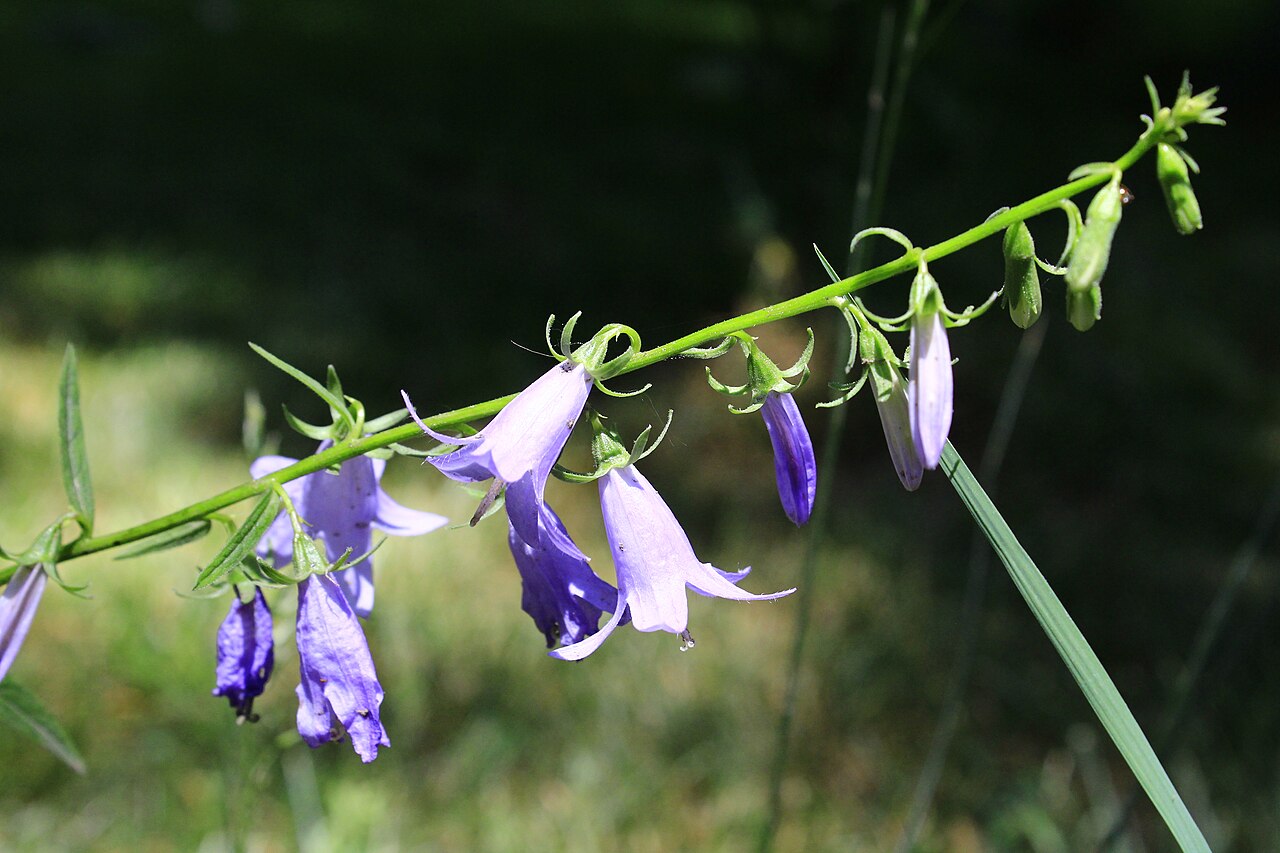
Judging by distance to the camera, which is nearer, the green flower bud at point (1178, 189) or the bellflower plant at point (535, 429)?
the green flower bud at point (1178, 189)

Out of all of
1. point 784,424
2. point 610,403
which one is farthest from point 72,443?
point 610,403

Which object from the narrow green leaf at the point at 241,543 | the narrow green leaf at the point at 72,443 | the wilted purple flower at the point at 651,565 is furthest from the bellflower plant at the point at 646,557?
the narrow green leaf at the point at 72,443

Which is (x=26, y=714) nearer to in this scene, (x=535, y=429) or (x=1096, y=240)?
(x=535, y=429)

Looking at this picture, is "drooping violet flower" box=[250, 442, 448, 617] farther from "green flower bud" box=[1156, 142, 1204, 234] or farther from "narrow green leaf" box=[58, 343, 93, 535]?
"green flower bud" box=[1156, 142, 1204, 234]

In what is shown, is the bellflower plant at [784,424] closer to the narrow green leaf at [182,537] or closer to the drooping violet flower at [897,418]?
the drooping violet flower at [897,418]

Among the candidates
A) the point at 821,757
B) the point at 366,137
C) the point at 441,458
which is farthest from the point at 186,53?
the point at 441,458

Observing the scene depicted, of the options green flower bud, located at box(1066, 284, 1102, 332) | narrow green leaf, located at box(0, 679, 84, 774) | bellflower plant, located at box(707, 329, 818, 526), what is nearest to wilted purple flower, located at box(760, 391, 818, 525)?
bellflower plant, located at box(707, 329, 818, 526)

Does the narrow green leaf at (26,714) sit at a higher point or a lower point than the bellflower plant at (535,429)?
lower

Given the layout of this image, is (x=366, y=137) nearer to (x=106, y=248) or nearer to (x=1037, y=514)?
(x=106, y=248)
